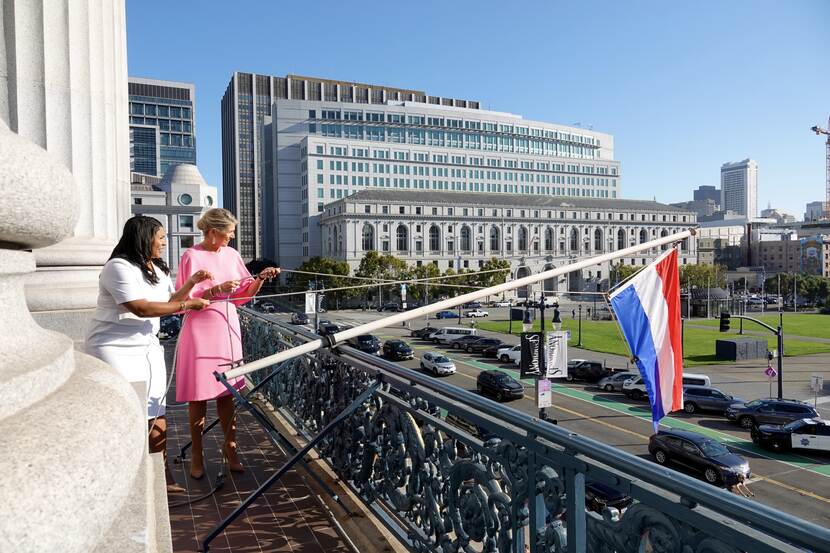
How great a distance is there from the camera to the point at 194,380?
4.74 meters

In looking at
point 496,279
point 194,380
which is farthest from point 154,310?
point 496,279

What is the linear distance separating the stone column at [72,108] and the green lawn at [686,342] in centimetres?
3947

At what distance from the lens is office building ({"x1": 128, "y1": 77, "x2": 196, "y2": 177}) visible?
5074 inches

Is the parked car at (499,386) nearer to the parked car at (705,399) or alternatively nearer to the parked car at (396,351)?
the parked car at (705,399)

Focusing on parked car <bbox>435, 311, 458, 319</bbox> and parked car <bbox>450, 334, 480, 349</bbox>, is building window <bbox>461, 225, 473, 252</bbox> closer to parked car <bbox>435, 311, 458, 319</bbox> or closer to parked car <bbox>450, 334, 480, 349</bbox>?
parked car <bbox>435, 311, 458, 319</bbox>

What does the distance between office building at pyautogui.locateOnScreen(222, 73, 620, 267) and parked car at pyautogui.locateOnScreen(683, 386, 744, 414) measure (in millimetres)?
82288

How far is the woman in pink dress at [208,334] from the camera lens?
473 centimetres

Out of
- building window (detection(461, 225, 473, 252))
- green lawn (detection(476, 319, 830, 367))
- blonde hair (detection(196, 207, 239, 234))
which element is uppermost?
building window (detection(461, 225, 473, 252))

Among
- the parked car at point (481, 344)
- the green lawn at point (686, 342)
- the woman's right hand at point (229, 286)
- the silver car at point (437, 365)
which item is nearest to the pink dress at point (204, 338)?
the woman's right hand at point (229, 286)

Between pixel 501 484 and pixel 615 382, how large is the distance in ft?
109

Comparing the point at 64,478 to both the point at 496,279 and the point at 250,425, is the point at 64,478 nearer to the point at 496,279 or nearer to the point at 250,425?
the point at 250,425

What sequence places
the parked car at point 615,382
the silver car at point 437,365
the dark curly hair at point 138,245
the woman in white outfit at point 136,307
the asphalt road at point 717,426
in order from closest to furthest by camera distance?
the woman in white outfit at point 136,307 < the dark curly hair at point 138,245 < the asphalt road at point 717,426 < the parked car at point 615,382 < the silver car at point 437,365

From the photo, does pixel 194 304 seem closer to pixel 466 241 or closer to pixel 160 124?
pixel 466 241

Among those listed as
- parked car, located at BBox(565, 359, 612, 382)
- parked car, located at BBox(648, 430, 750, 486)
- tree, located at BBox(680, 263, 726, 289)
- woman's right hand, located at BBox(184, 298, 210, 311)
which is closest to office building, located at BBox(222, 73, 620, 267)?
tree, located at BBox(680, 263, 726, 289)
